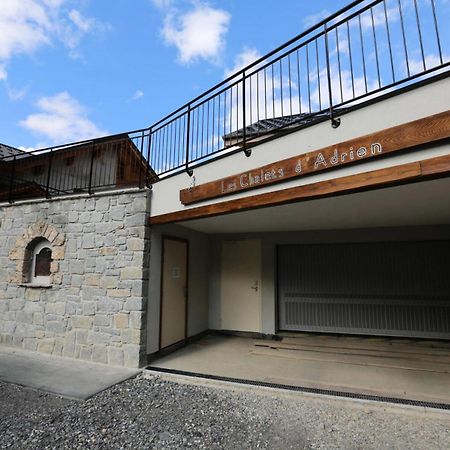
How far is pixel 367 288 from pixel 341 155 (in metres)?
3.83

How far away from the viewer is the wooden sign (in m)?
1.89

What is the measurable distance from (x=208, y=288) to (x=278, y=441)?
3.80 meters

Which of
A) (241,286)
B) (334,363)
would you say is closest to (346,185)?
(334,363)

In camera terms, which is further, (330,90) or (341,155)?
(330,90)

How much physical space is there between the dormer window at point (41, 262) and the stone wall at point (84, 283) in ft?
0.47

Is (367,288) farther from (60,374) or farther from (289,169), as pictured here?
(60,374)

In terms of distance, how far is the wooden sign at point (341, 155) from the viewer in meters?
1.89

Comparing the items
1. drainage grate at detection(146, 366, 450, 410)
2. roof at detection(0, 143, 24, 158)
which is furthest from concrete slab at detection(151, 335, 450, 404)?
roof at detection(0, 143, 24, 158)

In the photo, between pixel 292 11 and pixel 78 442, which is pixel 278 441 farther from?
pixel 292 11

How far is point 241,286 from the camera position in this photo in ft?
19.0

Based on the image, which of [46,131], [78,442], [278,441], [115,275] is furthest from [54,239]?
[46,131]

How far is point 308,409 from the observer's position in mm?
2771

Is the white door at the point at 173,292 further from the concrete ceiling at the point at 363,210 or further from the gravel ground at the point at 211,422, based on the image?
the gravel ground at the point at 211,422

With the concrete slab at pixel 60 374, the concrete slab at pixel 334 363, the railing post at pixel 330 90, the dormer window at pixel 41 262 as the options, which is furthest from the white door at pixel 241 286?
the railing post at pixel 330 90
